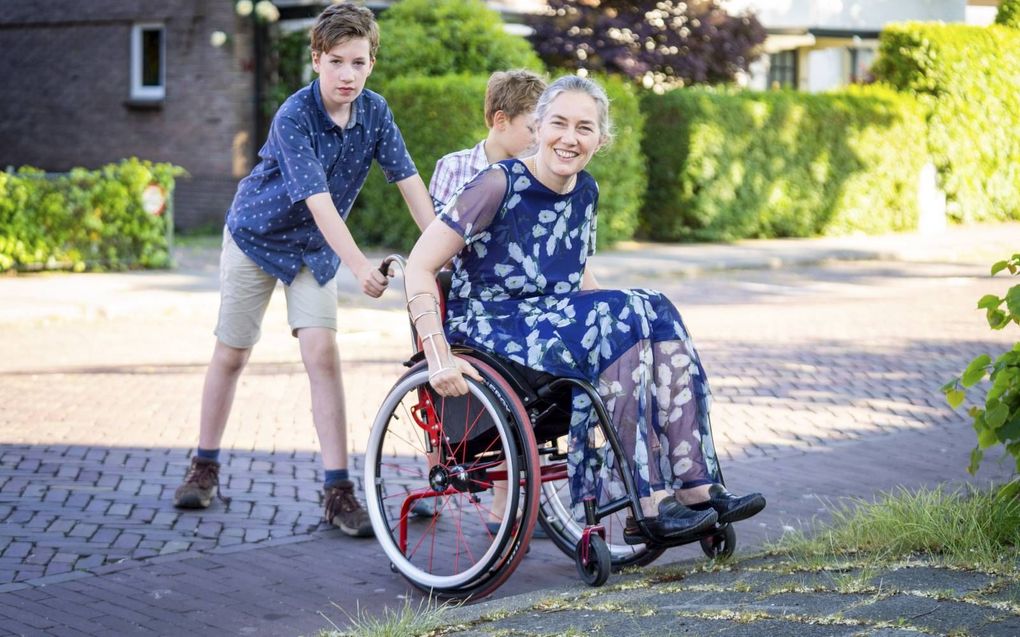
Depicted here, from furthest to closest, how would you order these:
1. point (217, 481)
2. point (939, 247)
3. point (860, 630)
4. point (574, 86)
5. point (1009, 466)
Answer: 1. point (939, 247)
2. point (1009, 466)
3. point (217, 481)
4. point (574, 86)
5. point (860, 630)

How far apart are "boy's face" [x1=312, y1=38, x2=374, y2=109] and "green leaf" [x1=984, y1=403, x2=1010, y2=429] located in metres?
2.36

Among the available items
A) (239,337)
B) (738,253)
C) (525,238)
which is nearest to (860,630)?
(525,238)

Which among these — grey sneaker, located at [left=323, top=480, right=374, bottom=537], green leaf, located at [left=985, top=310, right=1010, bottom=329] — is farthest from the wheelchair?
green leaf, located at [left=985, top=310, right=1010, bottom=329]

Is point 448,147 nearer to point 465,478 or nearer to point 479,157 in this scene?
point 479,157

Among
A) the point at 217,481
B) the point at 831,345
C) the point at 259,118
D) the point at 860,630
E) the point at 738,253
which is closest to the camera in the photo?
the point at 860,630

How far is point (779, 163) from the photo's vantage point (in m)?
19.7

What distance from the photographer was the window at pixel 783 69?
1180 inches

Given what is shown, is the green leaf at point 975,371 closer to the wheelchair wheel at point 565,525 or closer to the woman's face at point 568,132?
the wheelchair wheel at point 565,525

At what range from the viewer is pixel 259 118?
20766 millimetres

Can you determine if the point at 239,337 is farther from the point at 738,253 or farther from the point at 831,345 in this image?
the point at 738,253

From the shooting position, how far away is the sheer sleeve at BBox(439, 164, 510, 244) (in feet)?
14.3

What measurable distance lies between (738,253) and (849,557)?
13.8m

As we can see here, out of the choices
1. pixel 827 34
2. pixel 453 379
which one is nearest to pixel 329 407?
pixel 453 379

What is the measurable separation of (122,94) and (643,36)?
8.25 m
